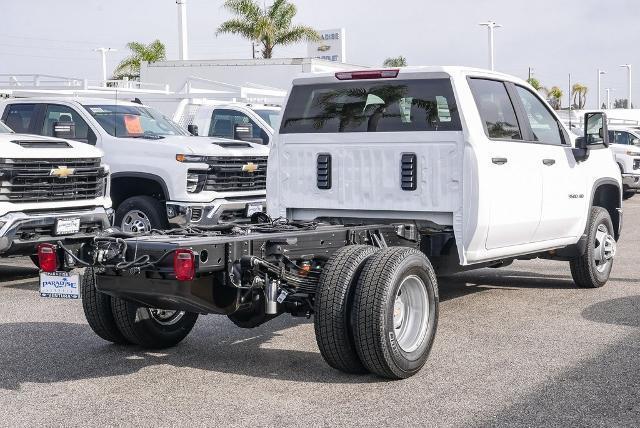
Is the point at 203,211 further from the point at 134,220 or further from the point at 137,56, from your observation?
the point at 137,56

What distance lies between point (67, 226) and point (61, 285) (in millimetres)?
3969

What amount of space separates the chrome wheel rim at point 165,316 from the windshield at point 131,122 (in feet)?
19.0

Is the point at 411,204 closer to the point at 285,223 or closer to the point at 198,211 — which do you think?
the point at 285,223

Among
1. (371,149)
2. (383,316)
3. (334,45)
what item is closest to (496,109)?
(371,149)

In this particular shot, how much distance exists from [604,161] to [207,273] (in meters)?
5.32

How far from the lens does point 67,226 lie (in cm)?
1009

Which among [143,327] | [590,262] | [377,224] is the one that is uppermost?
[377,224]

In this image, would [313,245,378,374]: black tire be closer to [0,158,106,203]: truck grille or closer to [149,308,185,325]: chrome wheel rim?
[149,308,185,325]: chrome wheel rim

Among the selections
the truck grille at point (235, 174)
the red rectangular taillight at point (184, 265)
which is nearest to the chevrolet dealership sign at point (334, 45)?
the truck grille at point (235, 174)

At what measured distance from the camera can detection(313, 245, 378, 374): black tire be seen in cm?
608

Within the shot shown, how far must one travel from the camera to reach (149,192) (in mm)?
12445

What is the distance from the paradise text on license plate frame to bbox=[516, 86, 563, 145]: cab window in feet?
14.1

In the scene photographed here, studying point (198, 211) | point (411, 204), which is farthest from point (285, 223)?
point (198, 211)

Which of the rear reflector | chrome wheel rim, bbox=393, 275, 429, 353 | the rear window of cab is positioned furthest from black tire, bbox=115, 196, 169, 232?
chrome wheel rim, bbox=393, 275, 429, 353
